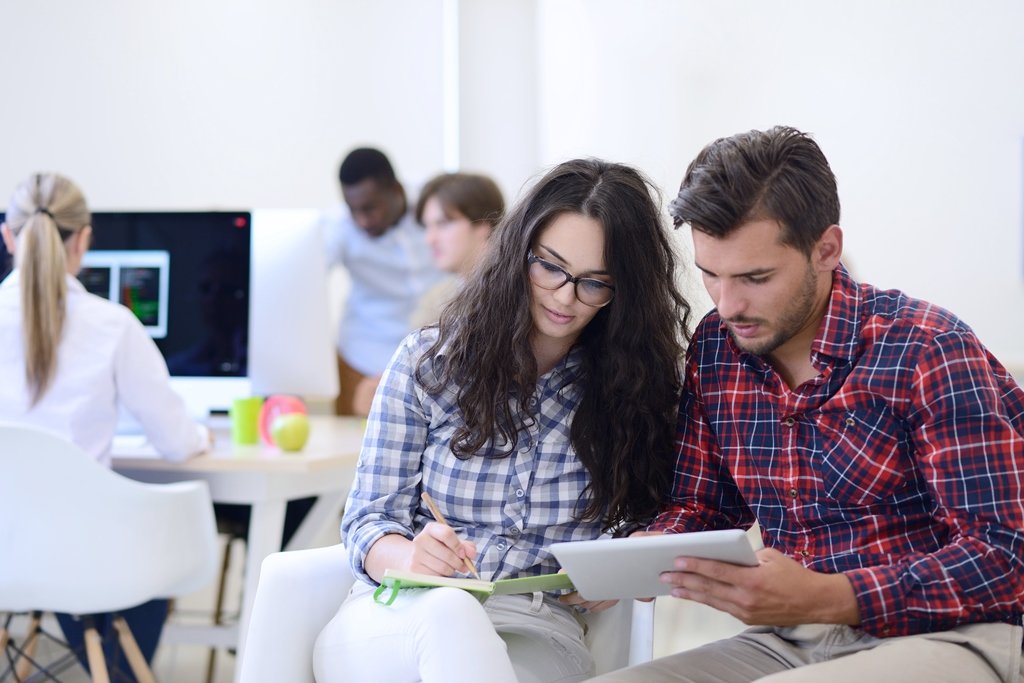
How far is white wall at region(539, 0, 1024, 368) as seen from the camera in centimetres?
321

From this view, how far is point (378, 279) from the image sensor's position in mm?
3943

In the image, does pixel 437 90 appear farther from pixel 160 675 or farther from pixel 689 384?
pixel 689 384

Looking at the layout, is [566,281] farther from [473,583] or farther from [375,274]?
[375,274]

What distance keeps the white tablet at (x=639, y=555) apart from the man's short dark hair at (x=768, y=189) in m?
0.41

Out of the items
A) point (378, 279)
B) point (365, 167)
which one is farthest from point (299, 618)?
point (378, 279)

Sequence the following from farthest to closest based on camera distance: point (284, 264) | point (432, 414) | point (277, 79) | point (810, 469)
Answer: point (277, 79)
point (284, 264)
point (432, 414)
point (810, 469)

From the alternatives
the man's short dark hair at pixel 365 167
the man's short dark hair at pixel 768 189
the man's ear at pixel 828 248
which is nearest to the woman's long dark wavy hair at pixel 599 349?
the man's short dark hair at pixel 768 189

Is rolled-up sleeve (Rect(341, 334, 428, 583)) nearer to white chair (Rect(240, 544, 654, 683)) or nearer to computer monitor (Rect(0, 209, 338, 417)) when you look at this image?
white chair (Rect(240, 544, 654, 683))

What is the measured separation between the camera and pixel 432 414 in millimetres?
1557

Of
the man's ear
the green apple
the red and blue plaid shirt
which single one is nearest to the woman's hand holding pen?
the red and blue plaid shirt

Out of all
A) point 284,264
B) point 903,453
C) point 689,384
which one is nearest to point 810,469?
point 903,453

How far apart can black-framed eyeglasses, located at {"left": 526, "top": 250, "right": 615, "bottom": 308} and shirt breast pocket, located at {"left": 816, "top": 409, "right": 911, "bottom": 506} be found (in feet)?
1.13

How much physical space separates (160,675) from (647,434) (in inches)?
74.7

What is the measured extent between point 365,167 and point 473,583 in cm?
248
